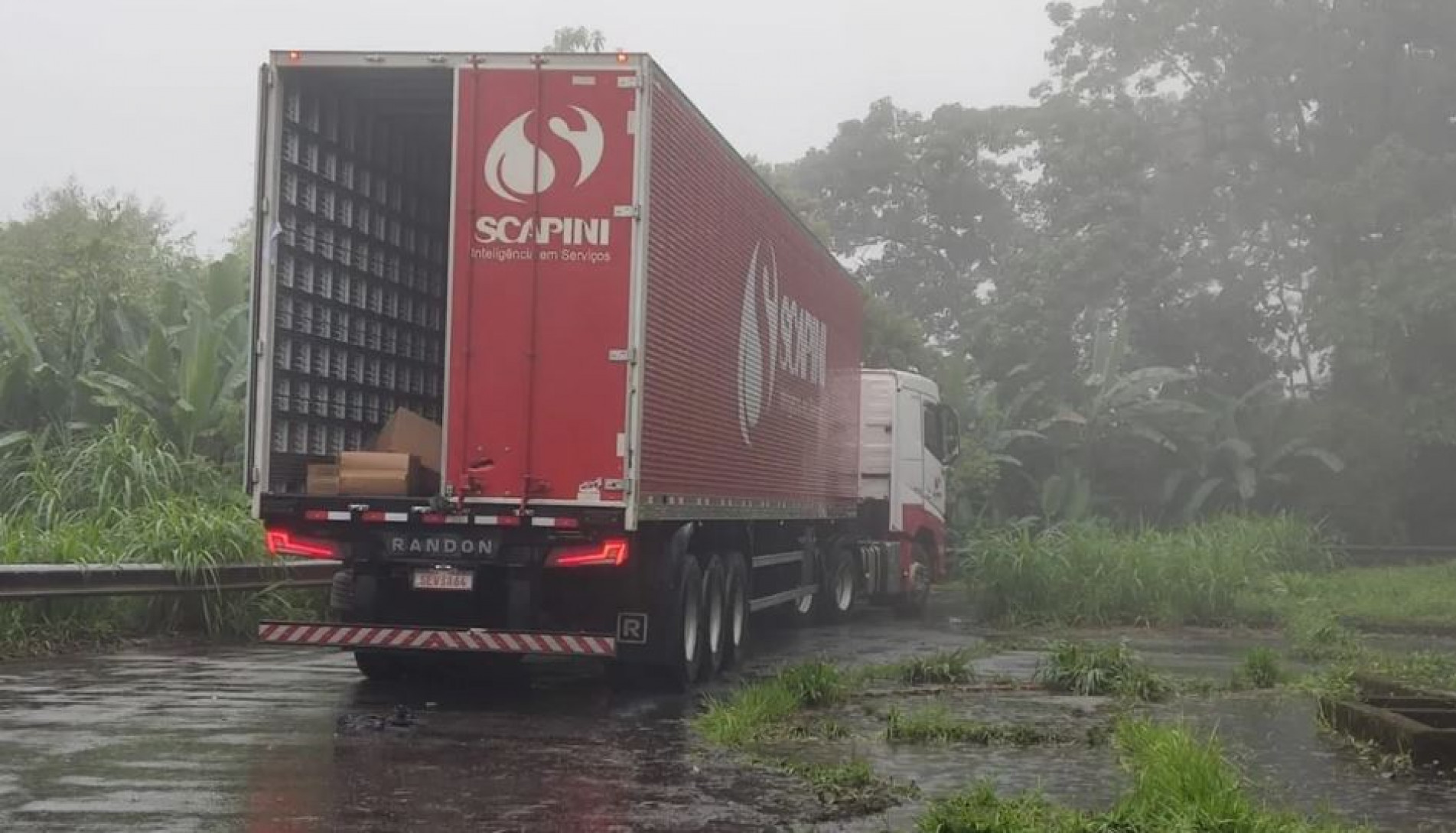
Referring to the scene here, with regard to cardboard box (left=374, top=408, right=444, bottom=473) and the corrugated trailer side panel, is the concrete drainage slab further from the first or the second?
cardboard box (left=374, top=408, right=444, bottom=473)

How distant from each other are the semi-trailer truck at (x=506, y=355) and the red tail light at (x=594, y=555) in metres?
0.02

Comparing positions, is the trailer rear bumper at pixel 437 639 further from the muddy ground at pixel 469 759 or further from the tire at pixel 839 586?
the tire at pixel 839 586

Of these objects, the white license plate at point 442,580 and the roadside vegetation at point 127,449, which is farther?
the roadside vegetation at point 127,449

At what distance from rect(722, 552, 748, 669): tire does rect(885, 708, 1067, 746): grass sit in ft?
12.1

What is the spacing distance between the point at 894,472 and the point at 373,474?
1039 centimetres

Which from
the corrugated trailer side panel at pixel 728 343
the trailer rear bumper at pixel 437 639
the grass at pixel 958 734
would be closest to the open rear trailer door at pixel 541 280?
the corrugated trailer side panel at pixel 728 343

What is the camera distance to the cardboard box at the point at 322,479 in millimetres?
11297

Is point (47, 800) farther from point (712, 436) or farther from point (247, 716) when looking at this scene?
point (712, 436)

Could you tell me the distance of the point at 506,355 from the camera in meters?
10.9

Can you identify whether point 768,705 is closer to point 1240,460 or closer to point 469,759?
point 469,759

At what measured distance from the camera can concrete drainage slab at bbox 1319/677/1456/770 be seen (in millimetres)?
8461

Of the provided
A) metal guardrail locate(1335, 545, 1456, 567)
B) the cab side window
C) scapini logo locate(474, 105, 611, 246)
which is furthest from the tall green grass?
scapini logo locate(474, 105, 611, 246)

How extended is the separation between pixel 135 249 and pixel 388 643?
21.1 m

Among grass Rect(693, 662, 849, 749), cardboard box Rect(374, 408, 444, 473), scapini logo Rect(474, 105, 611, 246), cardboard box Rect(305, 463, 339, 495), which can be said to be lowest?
grass Rect(693, 662, 849, 749)
